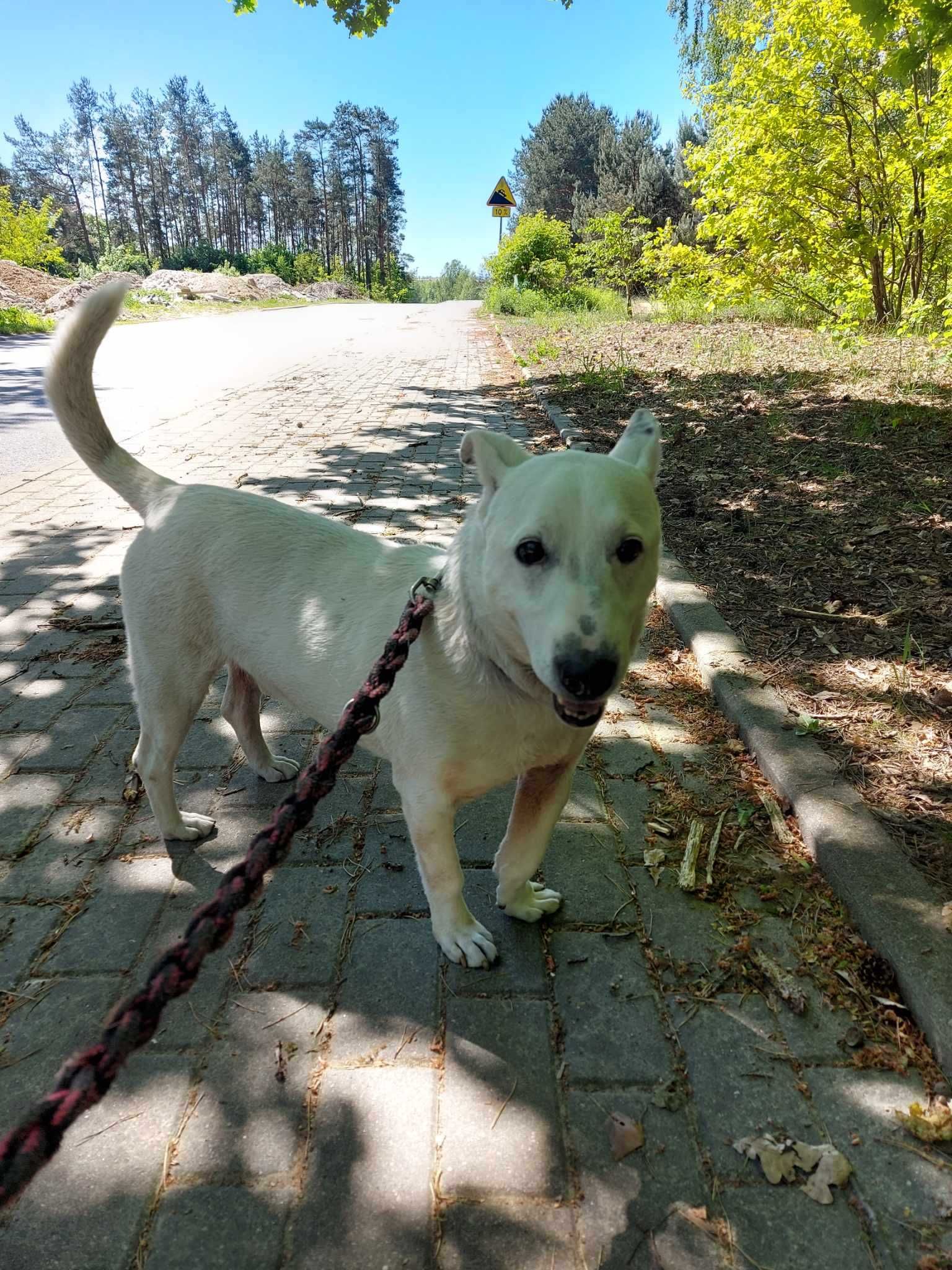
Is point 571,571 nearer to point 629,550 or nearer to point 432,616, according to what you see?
point 629,550

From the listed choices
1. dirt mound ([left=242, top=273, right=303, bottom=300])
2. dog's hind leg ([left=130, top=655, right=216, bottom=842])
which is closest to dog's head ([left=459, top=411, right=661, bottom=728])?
dog's hind leg ([left=130, top=655, right=216, bottom=842])

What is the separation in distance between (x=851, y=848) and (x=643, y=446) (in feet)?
5.29

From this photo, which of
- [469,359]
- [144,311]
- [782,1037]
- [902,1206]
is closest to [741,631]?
[782,1037]

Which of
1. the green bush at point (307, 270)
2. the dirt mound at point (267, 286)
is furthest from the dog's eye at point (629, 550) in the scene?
the green bush at point (307, 270)

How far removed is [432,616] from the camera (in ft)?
7.38

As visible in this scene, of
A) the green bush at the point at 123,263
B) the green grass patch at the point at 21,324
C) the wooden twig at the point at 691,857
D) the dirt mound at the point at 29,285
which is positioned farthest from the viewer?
the green bush at the point at 123,263

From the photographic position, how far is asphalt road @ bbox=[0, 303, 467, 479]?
933 centimetres

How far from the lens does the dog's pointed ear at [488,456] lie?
7.07 feet

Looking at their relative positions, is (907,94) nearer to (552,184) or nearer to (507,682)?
(507,682)

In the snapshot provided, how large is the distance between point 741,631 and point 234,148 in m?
92.9

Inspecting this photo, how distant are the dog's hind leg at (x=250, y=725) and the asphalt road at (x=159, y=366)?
167 centimetres

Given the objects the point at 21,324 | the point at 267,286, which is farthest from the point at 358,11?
the point at 267,286

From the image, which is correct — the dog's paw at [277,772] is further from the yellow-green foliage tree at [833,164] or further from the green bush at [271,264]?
the green bush at [271,264]

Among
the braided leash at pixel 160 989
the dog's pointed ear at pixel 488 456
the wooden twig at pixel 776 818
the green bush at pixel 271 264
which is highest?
the green bush at pixel 271 264
